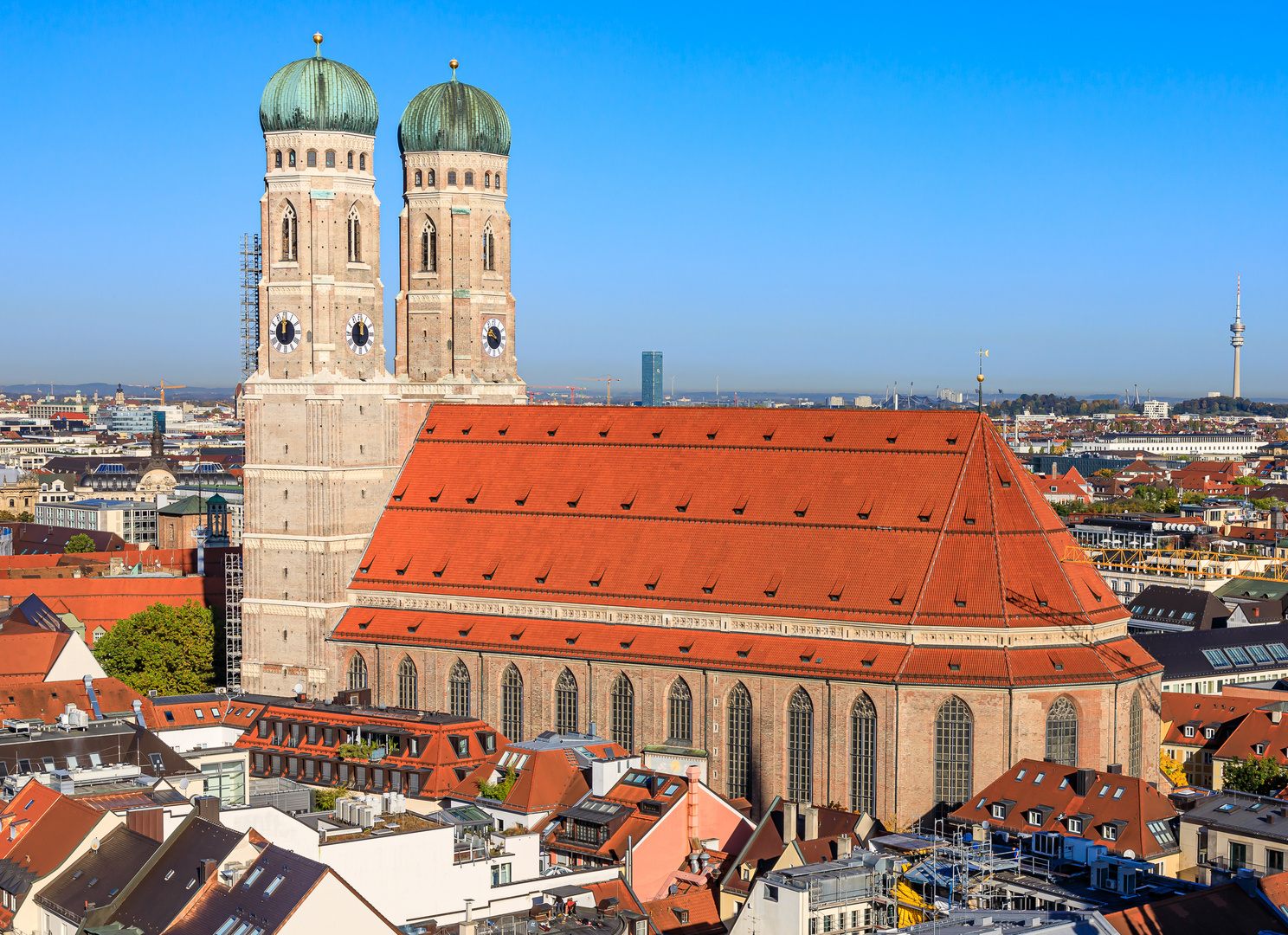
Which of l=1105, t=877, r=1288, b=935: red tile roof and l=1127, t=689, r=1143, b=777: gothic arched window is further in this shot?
l=1127, t=689, r=1143, b=777: gothic arched window

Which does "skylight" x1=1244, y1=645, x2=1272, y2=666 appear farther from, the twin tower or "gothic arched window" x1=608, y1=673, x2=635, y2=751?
the twin tower

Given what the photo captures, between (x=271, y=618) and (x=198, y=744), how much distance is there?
17814 mm

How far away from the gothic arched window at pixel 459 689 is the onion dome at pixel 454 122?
31.1 meters

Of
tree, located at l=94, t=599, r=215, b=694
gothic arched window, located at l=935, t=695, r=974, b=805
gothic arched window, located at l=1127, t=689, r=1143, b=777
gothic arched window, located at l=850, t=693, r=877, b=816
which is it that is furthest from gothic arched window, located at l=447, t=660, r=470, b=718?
gothic arched window, located at l=1127, t=689, r=1143, b=777

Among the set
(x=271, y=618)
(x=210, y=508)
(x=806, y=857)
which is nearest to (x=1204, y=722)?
(x=806, y=857)

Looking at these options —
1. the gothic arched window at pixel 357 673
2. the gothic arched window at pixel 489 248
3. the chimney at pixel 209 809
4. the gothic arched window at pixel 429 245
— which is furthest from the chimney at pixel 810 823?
the gothic arched window at pixel 429 245

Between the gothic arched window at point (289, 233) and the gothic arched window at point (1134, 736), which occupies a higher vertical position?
the gothic arched window at point (289, 233)

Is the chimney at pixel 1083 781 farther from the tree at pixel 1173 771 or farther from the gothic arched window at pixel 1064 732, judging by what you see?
the tree at pixel 1173 771

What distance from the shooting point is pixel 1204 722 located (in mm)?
103562

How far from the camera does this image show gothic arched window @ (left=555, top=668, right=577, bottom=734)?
92.4 m

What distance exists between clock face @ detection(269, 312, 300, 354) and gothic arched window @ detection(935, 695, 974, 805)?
41.1 m

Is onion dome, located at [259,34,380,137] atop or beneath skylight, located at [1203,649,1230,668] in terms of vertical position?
atop

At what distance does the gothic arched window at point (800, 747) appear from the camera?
8538 centimetres

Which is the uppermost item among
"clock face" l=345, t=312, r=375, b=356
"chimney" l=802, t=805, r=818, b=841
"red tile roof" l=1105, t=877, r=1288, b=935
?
"clock face" l=345, t=312, r=375, b=356
